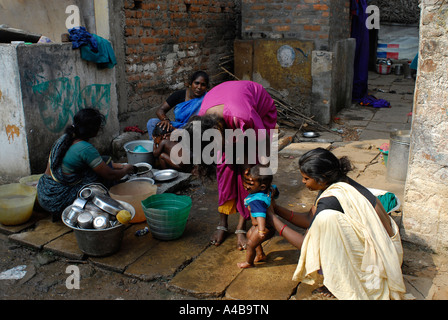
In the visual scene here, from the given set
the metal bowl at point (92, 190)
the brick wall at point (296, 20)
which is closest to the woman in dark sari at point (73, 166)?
the metal bowl at point (92, 190)

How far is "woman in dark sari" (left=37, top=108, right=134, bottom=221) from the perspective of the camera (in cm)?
365

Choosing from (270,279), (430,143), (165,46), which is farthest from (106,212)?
(165,46)

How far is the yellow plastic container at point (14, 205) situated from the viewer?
375cm

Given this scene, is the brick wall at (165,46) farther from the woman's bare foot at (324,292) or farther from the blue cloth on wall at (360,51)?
the woman's bare foot at (324,292)

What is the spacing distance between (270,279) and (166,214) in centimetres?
97

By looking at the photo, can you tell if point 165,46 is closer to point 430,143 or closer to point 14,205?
point 14,205

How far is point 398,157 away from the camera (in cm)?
482

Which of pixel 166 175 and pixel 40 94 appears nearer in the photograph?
pixel 40 94

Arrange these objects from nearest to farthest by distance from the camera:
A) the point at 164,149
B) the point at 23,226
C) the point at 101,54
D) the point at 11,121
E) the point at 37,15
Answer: the point at 23,226 → the point at 11,121 → the point at 164,149 → the point at 101,54 → the point at 37,15

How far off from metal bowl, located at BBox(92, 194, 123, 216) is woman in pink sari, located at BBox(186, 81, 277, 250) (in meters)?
0.83

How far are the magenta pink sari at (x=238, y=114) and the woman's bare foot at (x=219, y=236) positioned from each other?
24 cm

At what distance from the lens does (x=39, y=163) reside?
4730 mm

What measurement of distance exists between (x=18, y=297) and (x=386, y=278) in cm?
243

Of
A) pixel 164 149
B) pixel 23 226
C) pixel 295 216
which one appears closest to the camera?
pixel 295 216
